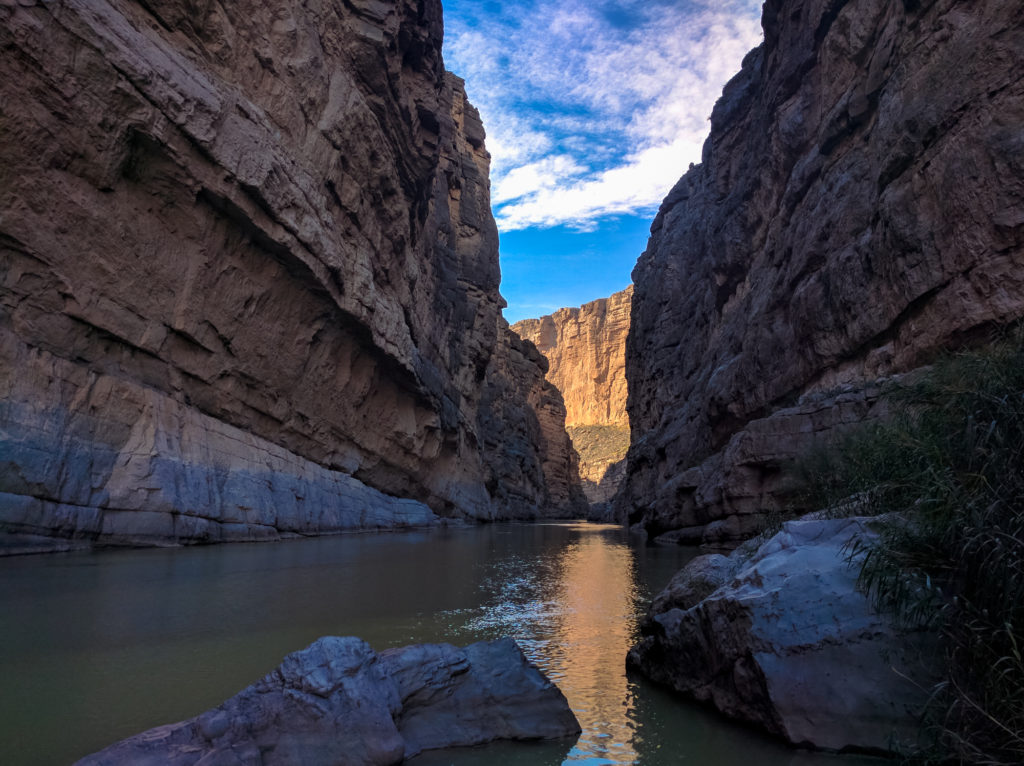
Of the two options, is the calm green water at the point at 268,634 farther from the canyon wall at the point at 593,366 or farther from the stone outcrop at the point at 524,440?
the canyon wall at the point at 593,366

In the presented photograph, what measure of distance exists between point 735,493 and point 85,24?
21163 millimetres

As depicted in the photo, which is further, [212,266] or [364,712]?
[212,266]

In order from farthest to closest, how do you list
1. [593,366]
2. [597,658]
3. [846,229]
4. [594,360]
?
[594,360]
[593,366]
[846,229]
[597,658]

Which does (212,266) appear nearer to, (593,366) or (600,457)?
(600,457)

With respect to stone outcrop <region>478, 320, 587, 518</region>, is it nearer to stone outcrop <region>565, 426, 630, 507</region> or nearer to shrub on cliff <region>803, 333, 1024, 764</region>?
stone outcrop <region>565, 426, 630, 507</region>

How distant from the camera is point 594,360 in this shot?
181125 mm

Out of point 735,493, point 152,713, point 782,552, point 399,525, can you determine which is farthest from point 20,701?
point 399,525

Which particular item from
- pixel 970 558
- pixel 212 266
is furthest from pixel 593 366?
pixel 970 558

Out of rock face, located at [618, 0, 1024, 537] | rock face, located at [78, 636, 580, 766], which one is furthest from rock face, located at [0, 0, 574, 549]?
rock face, located at [618, 0, 1024, 537]

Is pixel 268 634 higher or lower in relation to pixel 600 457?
lower

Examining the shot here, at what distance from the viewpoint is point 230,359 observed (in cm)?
1847

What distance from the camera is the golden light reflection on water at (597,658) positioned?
406 centimetres

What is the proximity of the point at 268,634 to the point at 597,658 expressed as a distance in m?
3.49

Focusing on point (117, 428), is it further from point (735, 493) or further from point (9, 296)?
point (735, 493)
